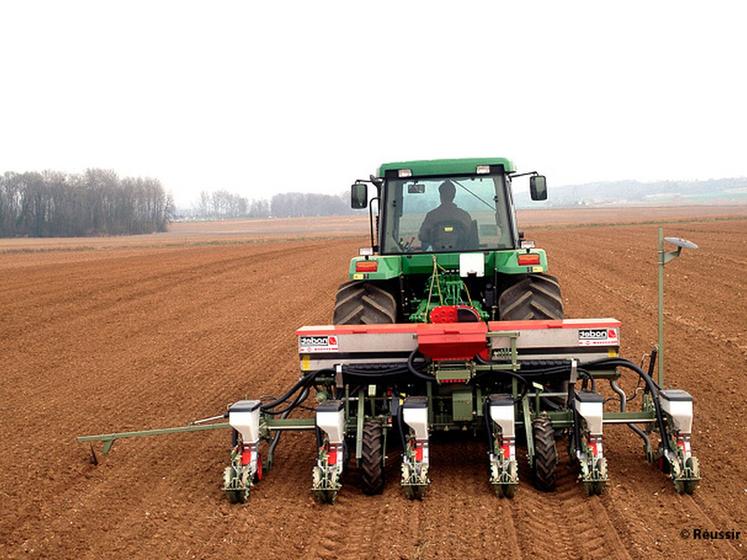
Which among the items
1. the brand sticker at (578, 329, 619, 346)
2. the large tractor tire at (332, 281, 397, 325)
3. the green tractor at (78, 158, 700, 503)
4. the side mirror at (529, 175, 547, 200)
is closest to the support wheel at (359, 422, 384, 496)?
the green tractor at (78, 158, 700, 503)

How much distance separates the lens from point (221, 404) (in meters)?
8.35

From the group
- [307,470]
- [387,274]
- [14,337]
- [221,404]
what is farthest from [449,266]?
[14,337]

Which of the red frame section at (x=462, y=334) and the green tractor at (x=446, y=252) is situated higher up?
the green tractor at (x=446, y=252)

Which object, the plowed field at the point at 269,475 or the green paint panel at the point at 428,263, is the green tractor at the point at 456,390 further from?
the plowed field at the point at 269,475

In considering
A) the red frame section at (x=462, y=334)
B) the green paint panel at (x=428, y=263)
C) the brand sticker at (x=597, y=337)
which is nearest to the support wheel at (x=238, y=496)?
the red frame section at (x=462, y=334)

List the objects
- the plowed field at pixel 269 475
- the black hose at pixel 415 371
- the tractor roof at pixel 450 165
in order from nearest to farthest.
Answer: the plowed field at pixel 269 475, the black hose at pixel 415 371, the tractor roof at pixel 450 165

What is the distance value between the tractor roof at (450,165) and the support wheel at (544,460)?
2867 mm

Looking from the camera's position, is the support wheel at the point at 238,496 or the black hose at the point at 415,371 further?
the black hose at the point at 415,371

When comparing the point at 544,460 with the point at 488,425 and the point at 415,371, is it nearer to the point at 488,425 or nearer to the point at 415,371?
the point at 488,425

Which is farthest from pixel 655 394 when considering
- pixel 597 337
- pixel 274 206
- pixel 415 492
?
pixel 274 206

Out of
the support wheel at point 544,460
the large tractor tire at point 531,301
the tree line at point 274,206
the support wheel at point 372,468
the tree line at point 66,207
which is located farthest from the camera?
the tree line at point 274,206

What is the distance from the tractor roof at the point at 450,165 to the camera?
24.2 feet

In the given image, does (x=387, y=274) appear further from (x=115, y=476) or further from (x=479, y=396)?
(x=115, y=476)

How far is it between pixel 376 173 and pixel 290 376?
304cm
